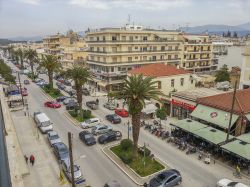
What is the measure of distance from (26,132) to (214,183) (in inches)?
1189

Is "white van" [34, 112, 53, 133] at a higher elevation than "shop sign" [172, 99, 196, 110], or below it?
below

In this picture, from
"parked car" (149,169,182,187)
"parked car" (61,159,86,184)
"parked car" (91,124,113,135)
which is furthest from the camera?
"parked car" (91,124,113,135)

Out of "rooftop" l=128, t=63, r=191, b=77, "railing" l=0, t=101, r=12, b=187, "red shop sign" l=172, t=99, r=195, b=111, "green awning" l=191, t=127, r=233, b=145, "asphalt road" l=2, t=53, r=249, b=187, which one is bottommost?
"asphalt road" l=2, t=53, r=249, b=187

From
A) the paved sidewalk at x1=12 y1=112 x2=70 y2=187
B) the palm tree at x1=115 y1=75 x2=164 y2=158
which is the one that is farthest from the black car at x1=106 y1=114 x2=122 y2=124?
the palm tree at x1=115 y1=75 x2=164 y2=158

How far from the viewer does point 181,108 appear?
43812mm

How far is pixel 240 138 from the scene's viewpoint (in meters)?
30.0

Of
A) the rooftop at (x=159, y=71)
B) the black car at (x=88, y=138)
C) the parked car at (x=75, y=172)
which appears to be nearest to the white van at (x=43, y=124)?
the black car at (x=88, y=138)

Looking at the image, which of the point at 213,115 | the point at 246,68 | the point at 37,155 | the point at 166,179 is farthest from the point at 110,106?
the point at 166,179

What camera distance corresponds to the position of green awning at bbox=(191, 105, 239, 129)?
32.7 metres

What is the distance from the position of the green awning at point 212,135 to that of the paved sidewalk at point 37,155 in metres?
18.4

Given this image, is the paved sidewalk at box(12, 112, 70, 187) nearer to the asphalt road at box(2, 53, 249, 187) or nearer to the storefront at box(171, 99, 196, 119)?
the asphalt road at box(2, 53, 249, 187)

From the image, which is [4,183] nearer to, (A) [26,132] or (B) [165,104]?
(A) [26,132]

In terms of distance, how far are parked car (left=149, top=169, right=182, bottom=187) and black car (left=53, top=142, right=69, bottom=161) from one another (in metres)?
11.5

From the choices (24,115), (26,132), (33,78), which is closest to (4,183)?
(26,132)
